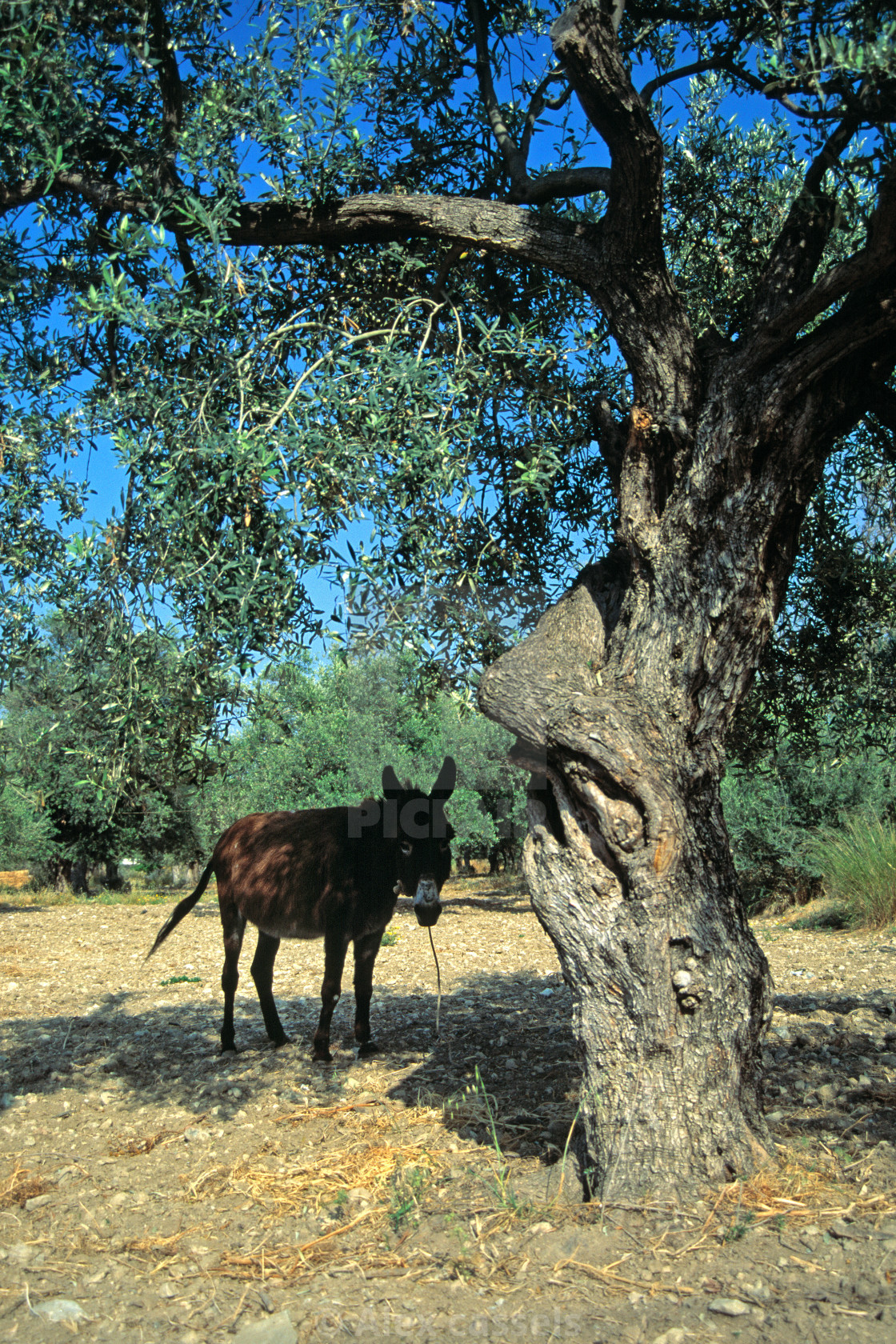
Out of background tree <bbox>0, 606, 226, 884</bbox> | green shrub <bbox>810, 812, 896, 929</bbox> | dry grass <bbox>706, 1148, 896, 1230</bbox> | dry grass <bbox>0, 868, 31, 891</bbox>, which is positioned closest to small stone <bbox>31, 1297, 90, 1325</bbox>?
background tree <bbox>0, 606, 226, 884</bbox>

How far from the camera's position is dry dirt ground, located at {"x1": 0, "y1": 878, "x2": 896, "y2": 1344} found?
10.6 feet

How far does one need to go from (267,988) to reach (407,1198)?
362cm

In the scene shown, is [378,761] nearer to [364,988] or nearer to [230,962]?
[230,962]

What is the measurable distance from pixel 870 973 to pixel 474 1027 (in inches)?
171

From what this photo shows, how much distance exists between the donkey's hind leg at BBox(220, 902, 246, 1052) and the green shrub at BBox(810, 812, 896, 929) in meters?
8.46

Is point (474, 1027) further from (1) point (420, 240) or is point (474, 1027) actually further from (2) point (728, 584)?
(1) point (420, 240)

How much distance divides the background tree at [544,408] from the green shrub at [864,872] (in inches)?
322

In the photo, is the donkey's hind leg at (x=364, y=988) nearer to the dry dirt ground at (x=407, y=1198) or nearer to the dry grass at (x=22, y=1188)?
the dry dirt ground at (x=407, y=1198)

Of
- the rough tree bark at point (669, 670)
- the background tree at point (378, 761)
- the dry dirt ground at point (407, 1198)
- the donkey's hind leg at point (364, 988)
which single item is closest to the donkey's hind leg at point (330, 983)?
the dry dirt ground at point (407, 1198)

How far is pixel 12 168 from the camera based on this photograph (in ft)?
17.5

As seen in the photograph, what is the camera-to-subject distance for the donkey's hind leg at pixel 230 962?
7.24m

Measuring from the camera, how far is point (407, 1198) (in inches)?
166

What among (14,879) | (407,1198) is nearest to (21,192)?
(407,1198)

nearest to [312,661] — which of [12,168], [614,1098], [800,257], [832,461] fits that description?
[614,1098]
